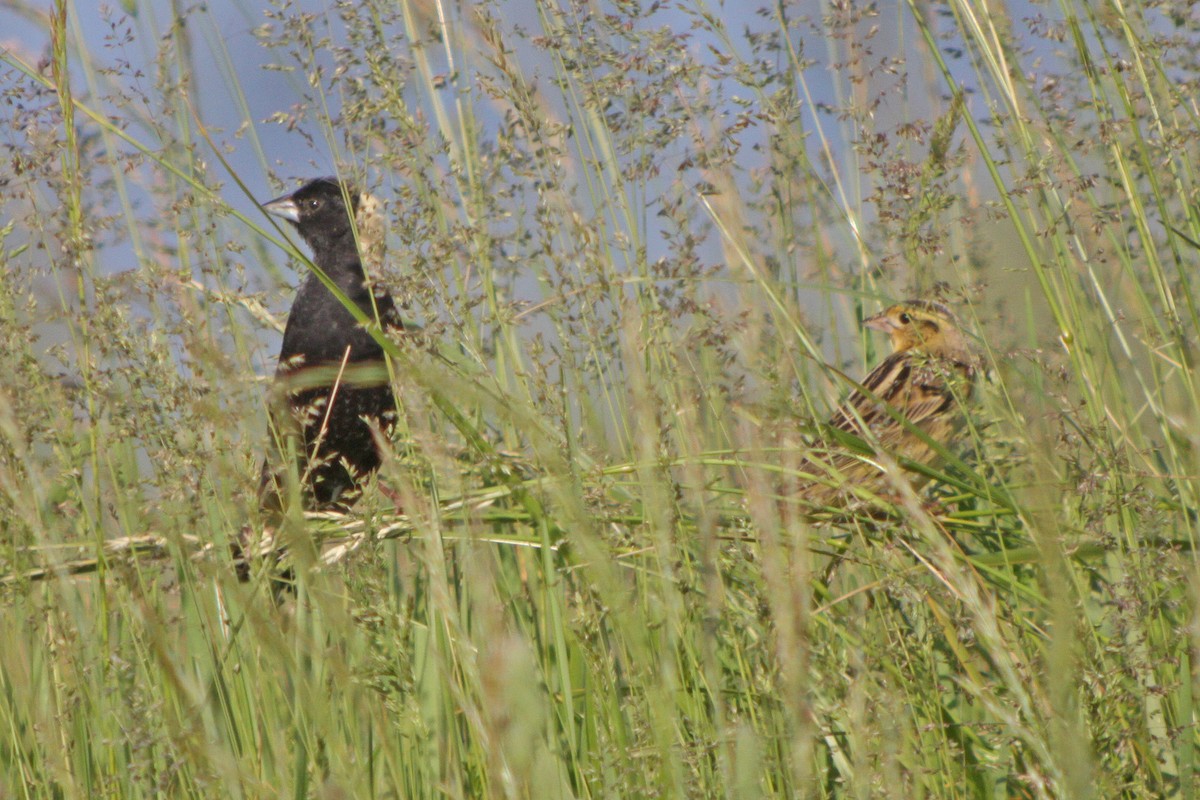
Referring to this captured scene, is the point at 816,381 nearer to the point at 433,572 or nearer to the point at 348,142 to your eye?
the point at 348,142

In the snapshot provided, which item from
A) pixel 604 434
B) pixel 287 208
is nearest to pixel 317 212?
pixel 287 208

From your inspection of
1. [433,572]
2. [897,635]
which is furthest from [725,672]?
[433,572]

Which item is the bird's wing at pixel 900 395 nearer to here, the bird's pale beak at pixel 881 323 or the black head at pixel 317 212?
the bird's pale beak at pixel 881 323

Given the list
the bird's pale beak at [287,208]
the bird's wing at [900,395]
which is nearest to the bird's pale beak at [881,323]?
the bird's wing at [900,395]

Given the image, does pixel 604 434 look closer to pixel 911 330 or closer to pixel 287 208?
pixel 911 330

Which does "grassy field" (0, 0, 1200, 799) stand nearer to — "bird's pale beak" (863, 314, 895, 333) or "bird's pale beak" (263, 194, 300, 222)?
"bird's pale beak" (863, 314, 895, 333)

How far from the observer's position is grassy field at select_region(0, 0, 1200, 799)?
1.55 meters

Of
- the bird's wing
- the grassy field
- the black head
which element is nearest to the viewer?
the grassy field

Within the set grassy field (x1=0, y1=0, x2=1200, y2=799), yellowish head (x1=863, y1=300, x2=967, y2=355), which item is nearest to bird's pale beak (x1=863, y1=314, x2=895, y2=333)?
yellowish head (x1=863, y1=300, x2=967, y2=355)

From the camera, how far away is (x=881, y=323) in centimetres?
407

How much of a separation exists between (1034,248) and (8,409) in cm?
168

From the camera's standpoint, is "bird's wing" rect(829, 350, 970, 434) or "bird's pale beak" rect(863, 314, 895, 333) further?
"bird's pale beak" rect(863, 314, 895, 333)

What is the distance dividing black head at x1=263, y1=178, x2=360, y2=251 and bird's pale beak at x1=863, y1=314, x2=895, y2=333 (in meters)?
2.11

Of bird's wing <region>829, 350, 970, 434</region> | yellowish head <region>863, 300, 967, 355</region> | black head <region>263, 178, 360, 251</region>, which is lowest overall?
bird's wing <region>829, 350, 970, 434</region>
